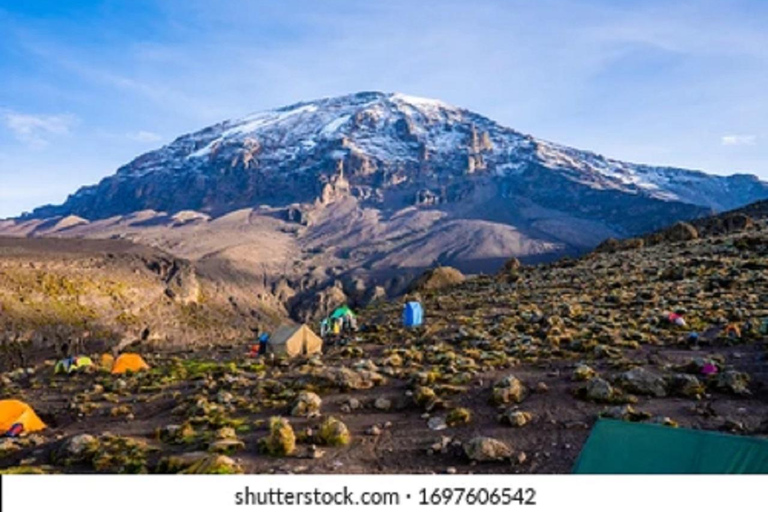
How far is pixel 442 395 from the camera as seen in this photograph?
13141mm

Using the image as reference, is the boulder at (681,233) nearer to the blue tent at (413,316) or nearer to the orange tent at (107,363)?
the blue tent at (413,316)

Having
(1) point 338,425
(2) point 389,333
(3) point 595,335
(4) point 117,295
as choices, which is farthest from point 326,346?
(4) point 117,295

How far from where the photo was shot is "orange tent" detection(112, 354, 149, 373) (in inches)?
998

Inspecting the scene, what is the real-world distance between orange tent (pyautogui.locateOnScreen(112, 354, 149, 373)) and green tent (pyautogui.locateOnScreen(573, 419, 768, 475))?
23.0 metres

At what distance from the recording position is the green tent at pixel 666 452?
6.65 meters

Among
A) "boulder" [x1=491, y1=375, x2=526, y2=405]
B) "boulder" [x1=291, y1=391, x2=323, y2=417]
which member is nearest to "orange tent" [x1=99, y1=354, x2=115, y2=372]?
"boulder" [x1=291, y1=391, x2=323, y2=417]

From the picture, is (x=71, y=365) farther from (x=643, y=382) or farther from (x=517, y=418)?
(x=643, y=382)

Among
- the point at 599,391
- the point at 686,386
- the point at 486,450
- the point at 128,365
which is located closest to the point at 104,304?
the point at 128,365

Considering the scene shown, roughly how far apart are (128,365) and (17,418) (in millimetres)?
11118

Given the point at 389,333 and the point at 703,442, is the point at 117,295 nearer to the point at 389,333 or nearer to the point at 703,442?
the point at 389,333

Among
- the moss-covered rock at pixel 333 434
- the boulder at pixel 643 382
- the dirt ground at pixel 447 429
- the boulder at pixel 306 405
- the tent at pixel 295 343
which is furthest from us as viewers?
the tent at pixel 295 343

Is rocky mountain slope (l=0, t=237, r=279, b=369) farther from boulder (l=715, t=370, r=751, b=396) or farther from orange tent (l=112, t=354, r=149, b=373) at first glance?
boulder (l=715, t=370, r=751, b=396)

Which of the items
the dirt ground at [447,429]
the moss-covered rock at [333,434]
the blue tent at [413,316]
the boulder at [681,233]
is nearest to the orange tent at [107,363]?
the dirt ground at [447,429]

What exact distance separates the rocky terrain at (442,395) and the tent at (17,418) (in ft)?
2.52
